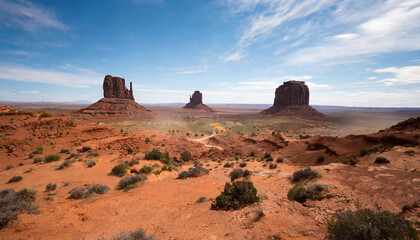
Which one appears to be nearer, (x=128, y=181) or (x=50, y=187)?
(x=50, y=187)

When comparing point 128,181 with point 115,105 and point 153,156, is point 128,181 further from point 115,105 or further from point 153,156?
point 115,105

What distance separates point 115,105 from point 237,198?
65.7m

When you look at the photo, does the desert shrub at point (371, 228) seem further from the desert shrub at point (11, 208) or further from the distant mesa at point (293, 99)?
the distant mesa at point (293, 99)

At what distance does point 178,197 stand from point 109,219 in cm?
325

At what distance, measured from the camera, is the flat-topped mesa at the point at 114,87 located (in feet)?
221

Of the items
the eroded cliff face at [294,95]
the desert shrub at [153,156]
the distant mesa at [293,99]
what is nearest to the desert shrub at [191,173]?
Result: the desert shrub at [153,156]

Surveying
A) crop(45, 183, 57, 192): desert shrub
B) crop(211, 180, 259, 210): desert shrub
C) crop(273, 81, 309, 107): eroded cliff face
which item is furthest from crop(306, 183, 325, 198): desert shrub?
crop(273, 81, 309, 107): eroded cliff face

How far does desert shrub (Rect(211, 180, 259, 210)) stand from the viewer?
657 centimetres

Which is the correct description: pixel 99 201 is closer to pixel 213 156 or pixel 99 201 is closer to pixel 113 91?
pixel 213 156

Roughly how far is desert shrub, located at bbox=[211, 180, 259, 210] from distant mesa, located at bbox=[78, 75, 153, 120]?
53747 mm

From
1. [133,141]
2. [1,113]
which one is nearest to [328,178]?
[133,141]

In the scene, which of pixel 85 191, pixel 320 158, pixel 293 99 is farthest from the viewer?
pixel 293 99

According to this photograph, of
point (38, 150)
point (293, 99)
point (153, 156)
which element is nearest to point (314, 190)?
point (153, 156)

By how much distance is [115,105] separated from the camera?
60.5 metres
